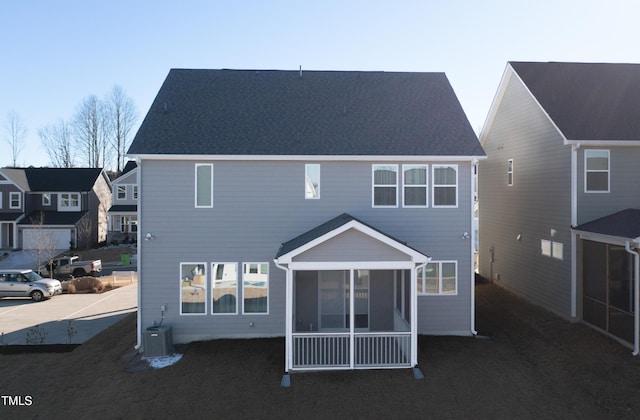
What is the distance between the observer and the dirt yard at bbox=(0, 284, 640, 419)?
9781 mm

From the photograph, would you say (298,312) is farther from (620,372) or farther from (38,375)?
(620,372)

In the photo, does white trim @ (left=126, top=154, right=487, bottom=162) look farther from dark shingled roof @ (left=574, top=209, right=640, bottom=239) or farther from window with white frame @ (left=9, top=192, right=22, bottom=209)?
window with white frame @ (left=9, top=192, right=22, bottom=209)

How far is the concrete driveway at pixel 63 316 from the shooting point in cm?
1570

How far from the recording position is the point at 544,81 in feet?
57.8

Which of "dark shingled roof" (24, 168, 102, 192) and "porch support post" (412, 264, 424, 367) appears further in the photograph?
"dark shingled roof" (24, 168, 102, 192)

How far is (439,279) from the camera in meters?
13.9

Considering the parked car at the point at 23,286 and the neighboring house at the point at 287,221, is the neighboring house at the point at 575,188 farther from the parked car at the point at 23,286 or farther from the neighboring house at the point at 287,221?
the parked car at the point at 23,286

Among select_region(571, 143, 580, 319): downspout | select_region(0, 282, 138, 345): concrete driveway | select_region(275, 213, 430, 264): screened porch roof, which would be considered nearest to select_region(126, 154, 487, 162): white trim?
select_region(275, 213, 430, 264): screened porch roof

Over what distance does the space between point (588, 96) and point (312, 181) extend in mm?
10993

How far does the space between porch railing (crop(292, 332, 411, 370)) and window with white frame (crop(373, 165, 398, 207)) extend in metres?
4.12

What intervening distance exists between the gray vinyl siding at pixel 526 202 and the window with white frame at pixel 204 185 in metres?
11.6

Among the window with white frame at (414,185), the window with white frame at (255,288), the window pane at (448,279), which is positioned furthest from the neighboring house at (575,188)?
the window with white frame at (255,288)

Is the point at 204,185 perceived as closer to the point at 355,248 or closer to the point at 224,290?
the point at 224,290

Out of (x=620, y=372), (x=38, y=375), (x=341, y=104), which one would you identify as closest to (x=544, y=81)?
(x=341, y=104)
